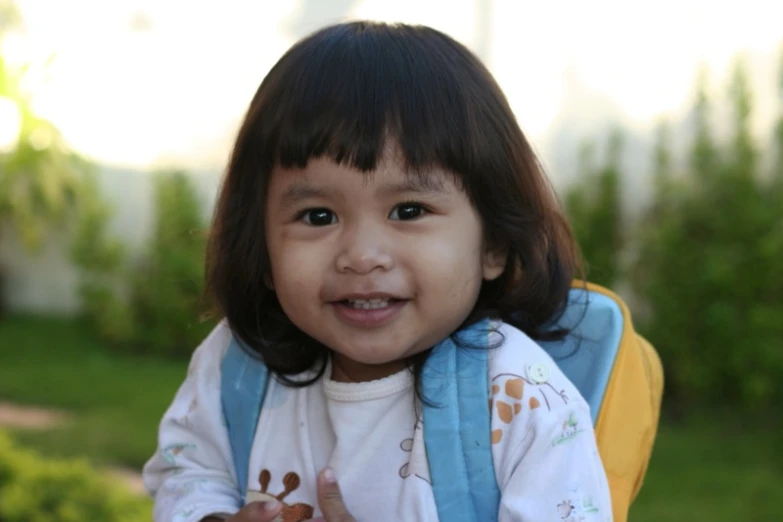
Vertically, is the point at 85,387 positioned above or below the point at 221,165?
below

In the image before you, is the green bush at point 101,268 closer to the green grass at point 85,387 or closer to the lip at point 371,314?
the green grass at point 85,387

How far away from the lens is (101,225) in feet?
23.5

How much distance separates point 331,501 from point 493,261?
518mm

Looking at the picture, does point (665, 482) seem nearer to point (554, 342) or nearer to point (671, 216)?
point (671, 216)

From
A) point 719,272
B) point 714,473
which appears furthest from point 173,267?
point 714,473

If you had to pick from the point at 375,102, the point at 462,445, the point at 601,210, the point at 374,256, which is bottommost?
the point at 601,210

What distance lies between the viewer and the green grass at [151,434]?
4.48 meters

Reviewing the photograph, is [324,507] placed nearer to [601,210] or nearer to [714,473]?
[714,473]

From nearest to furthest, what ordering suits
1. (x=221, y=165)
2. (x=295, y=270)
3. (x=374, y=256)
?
(x=374, y=256)
(x=295, y=270)
(x=221, y=165)

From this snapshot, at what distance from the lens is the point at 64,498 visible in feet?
12.7

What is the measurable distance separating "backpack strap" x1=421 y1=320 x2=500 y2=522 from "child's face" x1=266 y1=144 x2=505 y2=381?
10 cm

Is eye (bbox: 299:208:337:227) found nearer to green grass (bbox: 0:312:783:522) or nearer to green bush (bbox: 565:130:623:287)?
green grass (bbox: 0:312:783:522)

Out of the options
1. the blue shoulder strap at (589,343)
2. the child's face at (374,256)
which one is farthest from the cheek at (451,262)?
the blue shoulder strap at (589,343)

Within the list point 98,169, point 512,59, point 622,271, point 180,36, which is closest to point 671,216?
point 622,271
